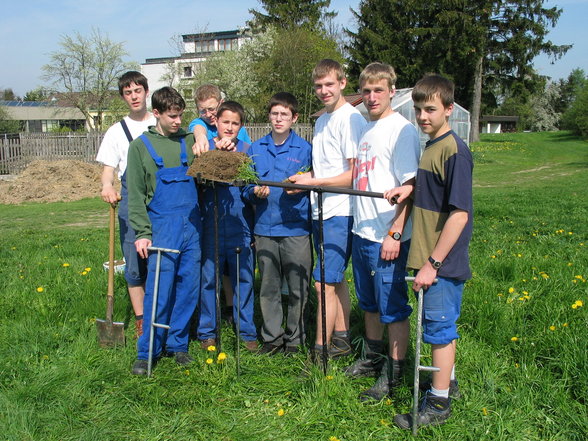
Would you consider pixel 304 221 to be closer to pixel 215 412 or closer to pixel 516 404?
pixel 215 412

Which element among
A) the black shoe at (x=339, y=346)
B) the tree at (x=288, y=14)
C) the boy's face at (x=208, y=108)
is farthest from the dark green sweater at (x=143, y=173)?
the tree at (x=288, y=14)

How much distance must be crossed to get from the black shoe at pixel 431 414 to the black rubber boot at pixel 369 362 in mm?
630

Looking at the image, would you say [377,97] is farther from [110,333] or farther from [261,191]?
[110,333]

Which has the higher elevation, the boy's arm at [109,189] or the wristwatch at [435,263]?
the boy's arm at [109,189]

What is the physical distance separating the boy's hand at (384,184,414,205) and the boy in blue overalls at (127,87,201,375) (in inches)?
65.0

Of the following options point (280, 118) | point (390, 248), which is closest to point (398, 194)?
point (390, 248)

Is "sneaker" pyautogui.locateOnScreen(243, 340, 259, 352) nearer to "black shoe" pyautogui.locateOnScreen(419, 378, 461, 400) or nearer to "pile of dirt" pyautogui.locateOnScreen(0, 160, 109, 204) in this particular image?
"black shoe" pyautogui.locateOnScreen(419, 378, 461, 400)

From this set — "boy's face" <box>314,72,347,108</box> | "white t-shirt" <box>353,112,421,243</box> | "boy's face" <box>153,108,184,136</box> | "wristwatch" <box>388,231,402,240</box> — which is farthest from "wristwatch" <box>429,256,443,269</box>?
"boy's face" <box>153,108,184,136</box>

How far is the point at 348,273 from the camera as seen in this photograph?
19.2ft

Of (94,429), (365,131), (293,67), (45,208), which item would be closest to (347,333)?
(365,131)

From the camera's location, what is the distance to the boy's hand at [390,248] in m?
3.15

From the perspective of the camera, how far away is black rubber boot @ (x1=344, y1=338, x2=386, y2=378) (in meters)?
3.66

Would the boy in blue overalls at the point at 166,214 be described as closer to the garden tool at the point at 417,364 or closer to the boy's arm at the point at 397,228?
the boy's arm at the point at 397,228

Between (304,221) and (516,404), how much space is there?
1.89 metres
